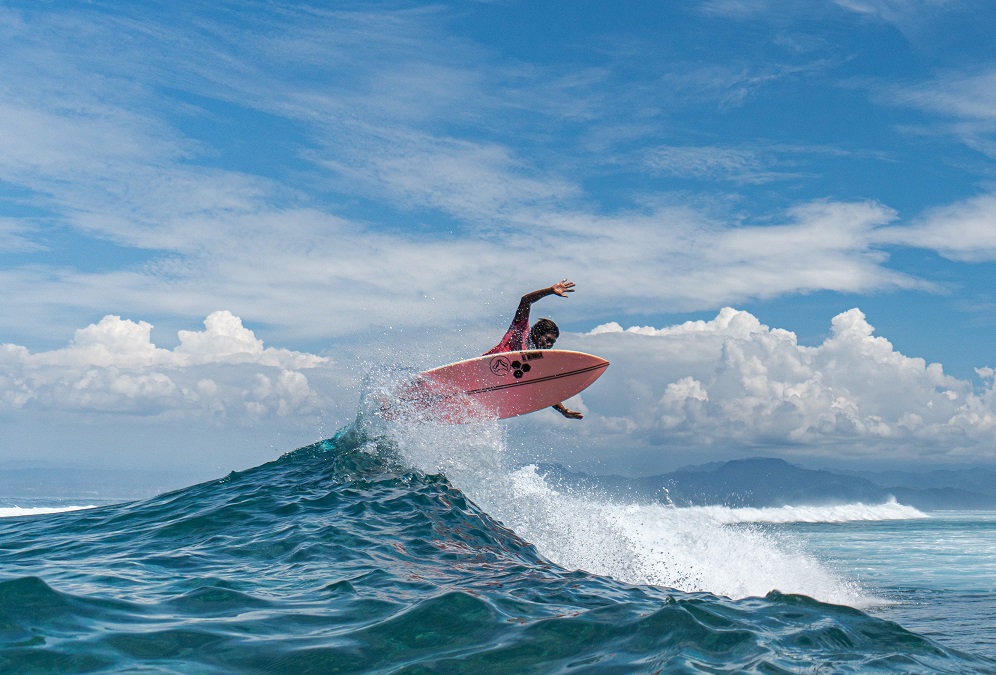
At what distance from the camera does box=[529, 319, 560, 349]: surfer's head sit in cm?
1590

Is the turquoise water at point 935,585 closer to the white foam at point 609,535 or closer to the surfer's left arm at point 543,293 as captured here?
the white foam at point 609,535

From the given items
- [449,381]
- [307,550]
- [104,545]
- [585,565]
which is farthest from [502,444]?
[104,545]

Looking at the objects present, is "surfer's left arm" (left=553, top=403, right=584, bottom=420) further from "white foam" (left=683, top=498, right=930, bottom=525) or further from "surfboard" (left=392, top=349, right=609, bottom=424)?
"white foam" (left=683, top=498, right=930, bottom=525)

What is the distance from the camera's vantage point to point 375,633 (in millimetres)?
5438

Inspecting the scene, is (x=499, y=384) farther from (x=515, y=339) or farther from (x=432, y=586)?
(x=432, y=586)

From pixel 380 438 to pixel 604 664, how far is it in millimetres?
10784

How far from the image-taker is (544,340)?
16.1 meters

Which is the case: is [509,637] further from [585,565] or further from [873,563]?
[873,563]

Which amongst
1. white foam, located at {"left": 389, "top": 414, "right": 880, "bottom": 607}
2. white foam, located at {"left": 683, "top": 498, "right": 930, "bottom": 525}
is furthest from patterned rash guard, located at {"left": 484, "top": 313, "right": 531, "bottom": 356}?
white foam, located at {"left": 683, "top": 498, "right": 930, "bottom": 525}

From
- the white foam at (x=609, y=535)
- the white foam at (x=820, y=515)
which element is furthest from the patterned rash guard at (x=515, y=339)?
the white foam at (x=820, y=515)

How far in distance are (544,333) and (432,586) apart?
9507mm

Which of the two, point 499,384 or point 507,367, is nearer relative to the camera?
point 507,367

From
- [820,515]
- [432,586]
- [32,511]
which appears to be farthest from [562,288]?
[820,515]

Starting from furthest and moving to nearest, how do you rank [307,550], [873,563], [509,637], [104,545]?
1. [873,563]
2. [104,545]
3. [307,550]
4. [509,637]
